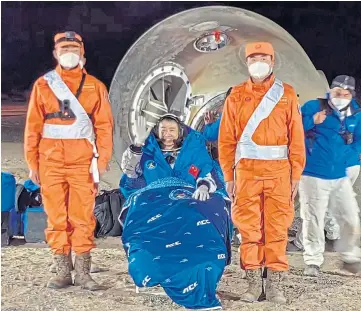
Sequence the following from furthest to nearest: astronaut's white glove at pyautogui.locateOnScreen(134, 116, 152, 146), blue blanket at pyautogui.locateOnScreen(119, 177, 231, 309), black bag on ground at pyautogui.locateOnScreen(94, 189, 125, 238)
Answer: black bag on ground at pyautogui.locateOnScreen(94, 189, 125, 238)
astronaut's white glove at pyautogui.locateOnScreen(134, 116, 152, 146)
blue blanket at pyautogui.locateOnScreen(119, 177, 231, 309)

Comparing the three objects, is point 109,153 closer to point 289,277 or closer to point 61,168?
point 61,168

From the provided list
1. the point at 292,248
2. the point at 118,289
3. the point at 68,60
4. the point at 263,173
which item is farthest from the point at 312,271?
the point at 68,60

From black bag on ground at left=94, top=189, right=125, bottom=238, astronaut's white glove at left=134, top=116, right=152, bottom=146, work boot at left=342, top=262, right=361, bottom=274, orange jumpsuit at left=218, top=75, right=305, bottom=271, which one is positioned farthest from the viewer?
black bag on ground at left=94, top=189, right=125, bottom=238

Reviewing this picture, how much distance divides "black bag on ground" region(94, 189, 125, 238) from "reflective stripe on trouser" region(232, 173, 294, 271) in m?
0.95

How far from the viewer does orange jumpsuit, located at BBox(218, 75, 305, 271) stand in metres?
2.71

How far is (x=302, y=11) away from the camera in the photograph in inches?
121

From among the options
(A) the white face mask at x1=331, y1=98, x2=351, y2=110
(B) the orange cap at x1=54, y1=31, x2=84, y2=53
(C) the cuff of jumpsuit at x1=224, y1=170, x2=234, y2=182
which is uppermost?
(B) the orange cap at x1=54, y1=31, x2=84, y2=53

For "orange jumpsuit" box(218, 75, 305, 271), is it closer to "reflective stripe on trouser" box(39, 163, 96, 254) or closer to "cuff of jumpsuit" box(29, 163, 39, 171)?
"reflective stripe on trouser" box(39, 163, 96, 254)

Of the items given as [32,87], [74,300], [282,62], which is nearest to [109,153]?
[32,87]

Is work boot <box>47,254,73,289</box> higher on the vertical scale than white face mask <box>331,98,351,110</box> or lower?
lower

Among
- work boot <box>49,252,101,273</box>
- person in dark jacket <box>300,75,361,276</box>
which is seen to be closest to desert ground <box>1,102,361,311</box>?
work boot <box>49,252,101,273</box>

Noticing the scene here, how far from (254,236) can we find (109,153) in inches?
27.3

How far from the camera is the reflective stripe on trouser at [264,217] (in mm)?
2748

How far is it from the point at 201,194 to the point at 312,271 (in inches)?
25.1
